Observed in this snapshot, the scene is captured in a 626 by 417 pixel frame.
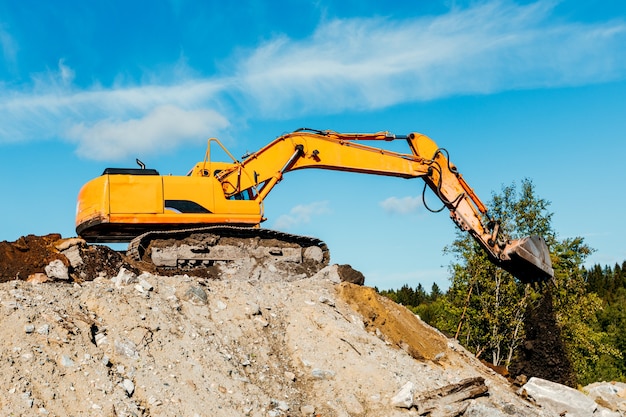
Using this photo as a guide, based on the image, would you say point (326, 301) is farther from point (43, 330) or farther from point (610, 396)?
point (610, 396)

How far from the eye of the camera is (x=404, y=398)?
420 inches

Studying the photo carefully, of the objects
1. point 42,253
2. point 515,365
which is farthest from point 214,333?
point 515,365

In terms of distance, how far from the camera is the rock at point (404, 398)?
35.0 ft

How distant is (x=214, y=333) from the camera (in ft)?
35.9

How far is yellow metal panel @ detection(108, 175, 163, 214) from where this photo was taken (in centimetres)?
1407

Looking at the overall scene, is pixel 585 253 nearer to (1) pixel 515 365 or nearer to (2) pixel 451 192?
(1) pixel 515 365

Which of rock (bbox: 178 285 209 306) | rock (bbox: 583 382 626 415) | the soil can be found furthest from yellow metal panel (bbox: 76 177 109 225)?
the soil

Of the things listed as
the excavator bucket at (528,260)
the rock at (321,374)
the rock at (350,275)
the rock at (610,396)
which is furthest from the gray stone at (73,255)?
the rock at (610,396)

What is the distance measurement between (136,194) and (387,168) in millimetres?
5199

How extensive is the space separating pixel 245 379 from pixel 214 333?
1.04 meters

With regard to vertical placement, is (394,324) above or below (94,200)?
below

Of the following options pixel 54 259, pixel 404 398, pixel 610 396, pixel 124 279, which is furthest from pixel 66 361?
pixel 610 396

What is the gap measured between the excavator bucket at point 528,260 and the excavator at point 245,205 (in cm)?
2

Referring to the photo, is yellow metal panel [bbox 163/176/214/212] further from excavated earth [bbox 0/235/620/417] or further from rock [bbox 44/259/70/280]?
rock [bbox 44/259/70/280]
